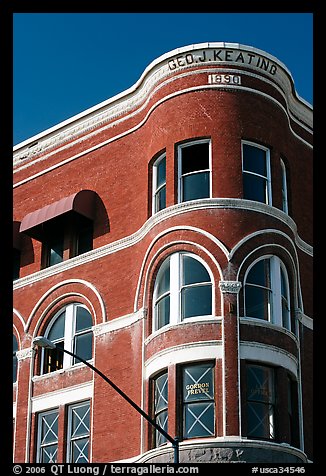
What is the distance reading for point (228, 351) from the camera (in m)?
26.4

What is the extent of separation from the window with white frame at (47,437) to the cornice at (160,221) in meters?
5.21

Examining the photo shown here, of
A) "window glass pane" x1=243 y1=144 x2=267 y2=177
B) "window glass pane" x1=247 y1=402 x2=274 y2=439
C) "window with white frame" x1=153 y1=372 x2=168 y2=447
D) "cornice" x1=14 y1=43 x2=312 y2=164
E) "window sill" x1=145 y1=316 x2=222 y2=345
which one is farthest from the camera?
"cornice" x1=14 y1=43 x2=312 y2=164

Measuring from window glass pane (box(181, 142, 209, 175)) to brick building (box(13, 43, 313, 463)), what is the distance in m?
0.05

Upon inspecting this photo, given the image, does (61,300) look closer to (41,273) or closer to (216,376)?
(41,273)

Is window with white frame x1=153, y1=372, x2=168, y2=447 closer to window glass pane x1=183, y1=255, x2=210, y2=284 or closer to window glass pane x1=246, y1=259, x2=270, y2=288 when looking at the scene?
window glass pane x1=183, y1=255, x2=210, y2=284

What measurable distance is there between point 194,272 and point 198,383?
11.5 feet

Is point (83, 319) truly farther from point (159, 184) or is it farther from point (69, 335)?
point (159, 184)

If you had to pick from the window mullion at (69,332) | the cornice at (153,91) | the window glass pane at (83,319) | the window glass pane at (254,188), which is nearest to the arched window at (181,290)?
the window glass pane at (254,188)

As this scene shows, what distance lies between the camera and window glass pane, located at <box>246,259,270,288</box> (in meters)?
28.1

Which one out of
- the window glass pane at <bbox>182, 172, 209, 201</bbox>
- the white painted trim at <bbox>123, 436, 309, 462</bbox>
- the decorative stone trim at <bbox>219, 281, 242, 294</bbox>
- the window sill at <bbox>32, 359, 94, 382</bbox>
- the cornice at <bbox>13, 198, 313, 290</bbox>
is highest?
the window glass pane at <bbox>182, 172, 209, 201</bbox>

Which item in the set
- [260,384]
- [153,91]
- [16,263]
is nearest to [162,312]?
[260,384]

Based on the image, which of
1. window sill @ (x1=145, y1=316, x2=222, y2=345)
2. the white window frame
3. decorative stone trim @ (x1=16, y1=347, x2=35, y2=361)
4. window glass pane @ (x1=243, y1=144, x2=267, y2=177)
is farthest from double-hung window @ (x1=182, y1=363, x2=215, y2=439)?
decorative stone trim @ (x1=16, y1=347, x2=35, y2=361)

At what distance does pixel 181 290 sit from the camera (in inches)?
1093
